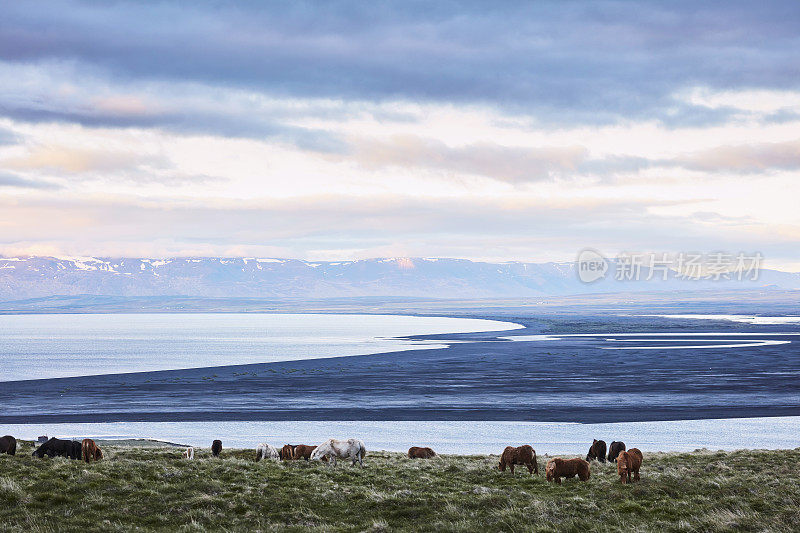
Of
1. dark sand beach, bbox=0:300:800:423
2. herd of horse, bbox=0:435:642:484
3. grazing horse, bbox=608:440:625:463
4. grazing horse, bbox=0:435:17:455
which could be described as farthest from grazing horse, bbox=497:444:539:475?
dark sand beach, bbox=0:300:800:423

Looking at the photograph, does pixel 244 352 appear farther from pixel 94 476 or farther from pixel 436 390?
pixel 94 476

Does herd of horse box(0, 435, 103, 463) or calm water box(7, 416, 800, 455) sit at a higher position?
herd of horse box(0, 435, 103, 463)

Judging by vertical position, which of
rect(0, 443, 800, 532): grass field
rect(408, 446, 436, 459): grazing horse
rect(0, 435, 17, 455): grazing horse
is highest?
rect(0, 443, 800, 532): grass field

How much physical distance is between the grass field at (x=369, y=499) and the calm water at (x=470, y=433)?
45.3 feet

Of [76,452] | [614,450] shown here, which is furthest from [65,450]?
[614,450]

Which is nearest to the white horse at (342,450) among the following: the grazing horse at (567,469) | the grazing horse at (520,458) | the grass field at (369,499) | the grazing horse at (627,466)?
the grass field at (369,499)

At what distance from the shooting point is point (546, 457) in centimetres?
2748

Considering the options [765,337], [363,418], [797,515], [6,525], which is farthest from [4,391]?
[765,337]

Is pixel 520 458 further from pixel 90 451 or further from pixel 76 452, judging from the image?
pixel 76 452

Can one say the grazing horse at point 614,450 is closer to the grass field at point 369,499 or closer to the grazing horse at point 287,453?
the grass field at point 369,499

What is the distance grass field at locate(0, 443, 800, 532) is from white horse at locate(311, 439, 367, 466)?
1.23 metres

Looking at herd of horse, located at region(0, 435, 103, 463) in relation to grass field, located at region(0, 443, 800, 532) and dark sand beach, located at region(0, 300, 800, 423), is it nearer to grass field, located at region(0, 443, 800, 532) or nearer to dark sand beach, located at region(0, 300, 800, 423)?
grass field, located at region(0, 443, 800, 532)

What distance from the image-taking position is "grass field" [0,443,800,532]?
14.7 metres

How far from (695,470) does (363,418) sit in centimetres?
2686
